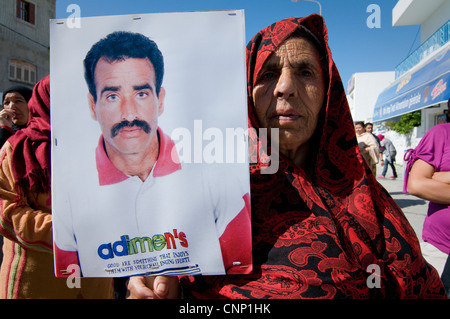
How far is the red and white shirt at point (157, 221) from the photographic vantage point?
2.78 feet

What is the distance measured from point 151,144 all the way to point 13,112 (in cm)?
195

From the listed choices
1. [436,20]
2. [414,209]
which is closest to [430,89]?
[414,209]

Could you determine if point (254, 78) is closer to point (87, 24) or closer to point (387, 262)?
point (87, 24)

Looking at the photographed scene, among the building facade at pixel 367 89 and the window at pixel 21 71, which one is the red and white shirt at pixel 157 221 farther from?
the building facade at pixel 367 89

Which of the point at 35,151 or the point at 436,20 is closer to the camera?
the point at 35,151

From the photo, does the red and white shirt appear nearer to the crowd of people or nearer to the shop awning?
the crowd of people

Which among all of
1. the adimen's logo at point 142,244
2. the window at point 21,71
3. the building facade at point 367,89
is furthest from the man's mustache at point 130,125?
the building facade at point 367,89

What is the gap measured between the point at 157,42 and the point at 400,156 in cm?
1852

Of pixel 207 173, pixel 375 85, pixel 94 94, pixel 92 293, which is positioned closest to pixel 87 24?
pixel 94 94

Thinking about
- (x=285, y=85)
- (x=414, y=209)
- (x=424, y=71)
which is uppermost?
(x=424, y=71)

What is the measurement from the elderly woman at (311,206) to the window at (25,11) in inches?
625

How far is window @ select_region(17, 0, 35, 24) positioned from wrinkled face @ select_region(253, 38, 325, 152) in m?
15.9

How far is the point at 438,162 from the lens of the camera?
5.65 ft

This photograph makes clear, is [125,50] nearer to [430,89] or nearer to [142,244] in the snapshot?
[142,244]
